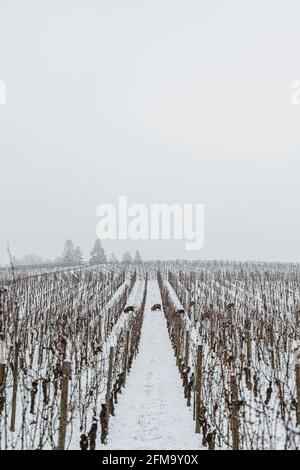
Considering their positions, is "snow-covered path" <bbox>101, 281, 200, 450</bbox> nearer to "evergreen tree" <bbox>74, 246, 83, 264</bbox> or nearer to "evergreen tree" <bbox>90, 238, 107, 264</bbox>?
"evergreen tree" <bbox>90, 238, 107, 264</bbox>

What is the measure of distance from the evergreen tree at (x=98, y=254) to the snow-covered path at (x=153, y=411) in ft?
172

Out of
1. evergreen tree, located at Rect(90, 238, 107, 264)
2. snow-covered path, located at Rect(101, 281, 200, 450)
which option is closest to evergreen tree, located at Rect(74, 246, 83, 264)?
evergreen tree, located at Rect(90, 238, 107, 264)

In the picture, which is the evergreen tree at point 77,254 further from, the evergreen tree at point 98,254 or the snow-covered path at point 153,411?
the snow-covered path at point 153,411

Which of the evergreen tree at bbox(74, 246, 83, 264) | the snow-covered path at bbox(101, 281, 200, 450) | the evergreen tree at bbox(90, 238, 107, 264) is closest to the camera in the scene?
the snow-covered path at bbox(101, 281, 200, 450)

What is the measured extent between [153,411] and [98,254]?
192ft

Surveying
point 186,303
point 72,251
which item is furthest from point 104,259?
point 186,303

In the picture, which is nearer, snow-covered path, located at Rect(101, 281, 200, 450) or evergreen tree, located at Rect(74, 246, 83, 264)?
snow-covered path, located at Rect(101, 281, 200, 450)

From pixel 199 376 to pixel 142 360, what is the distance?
488 cm

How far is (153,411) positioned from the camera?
279 inches

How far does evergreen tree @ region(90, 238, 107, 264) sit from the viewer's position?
63.7 metres

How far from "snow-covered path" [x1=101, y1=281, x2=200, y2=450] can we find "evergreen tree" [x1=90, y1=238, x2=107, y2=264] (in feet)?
172

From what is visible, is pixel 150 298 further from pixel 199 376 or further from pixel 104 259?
pixel 104 259
